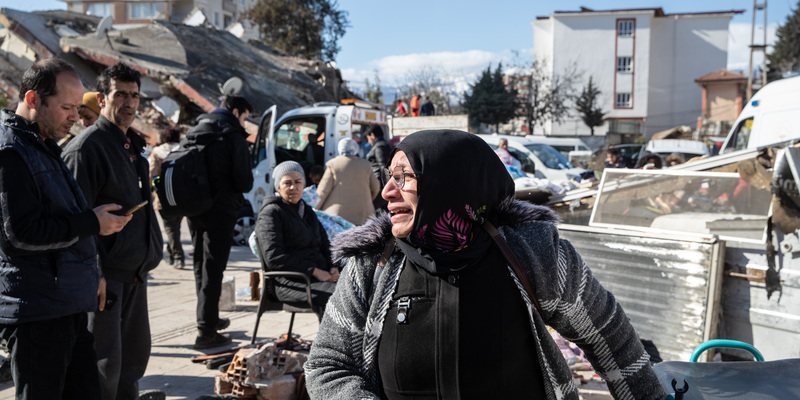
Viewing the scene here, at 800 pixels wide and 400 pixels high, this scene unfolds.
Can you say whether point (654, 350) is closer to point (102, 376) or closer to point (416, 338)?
point (416, 338)

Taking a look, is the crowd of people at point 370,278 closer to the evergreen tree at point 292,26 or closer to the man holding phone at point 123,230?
the man holding phone at point 123,230

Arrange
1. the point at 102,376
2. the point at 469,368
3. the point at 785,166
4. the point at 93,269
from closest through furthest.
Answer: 1. the point at 469,368
2. the point at 93,269
3. the point at 102,376
4. the point at 785,166

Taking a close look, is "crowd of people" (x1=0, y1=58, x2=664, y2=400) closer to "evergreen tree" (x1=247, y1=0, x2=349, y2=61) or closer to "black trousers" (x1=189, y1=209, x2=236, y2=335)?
"black trousers" (x1=189, y1=209, x2=236, y2=335)

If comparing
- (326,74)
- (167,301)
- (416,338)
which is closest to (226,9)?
(326,74)

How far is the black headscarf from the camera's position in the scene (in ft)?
6.74

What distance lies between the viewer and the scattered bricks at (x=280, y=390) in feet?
14.1

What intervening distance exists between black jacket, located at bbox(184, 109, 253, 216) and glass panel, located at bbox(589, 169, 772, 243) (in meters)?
3.10

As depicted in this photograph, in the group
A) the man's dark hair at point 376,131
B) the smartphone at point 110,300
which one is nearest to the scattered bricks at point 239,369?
the smartphone at point 110,300

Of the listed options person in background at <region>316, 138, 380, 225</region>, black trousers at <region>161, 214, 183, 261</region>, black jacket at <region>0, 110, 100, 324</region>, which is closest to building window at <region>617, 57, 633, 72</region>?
black trousers at <region>161, 214, 183, 261</region>

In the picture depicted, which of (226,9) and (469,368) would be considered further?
(226,9)

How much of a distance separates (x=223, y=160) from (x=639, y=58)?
57855mm

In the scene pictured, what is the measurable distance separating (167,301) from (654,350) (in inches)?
206

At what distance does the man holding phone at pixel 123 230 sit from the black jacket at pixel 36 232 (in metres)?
0.62

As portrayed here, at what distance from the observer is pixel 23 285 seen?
9.13 feet
